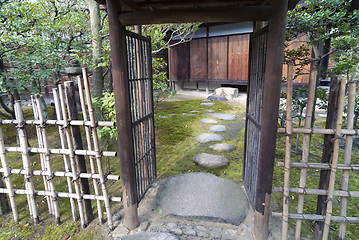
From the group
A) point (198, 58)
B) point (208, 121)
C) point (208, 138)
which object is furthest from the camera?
point (198, 58)

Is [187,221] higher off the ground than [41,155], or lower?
lower

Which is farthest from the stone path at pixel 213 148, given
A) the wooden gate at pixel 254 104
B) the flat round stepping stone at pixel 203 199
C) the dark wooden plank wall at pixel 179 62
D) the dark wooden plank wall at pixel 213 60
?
the dark wooden plank wall at pixel 179 62

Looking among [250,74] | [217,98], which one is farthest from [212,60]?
[250,74]

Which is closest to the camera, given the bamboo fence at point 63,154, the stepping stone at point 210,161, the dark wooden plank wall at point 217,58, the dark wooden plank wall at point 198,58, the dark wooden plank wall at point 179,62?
the bamboo fence at point 63,154

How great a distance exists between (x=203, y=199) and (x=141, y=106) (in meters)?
1.76

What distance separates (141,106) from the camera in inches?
131

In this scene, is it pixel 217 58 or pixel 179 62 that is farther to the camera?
pixel 179 62

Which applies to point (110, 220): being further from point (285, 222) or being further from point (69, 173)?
point (285, 222)

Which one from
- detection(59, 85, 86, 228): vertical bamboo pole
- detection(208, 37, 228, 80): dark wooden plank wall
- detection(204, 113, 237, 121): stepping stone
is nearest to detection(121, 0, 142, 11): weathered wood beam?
detection(59, 85, 86, 228): vertical bamboo pole

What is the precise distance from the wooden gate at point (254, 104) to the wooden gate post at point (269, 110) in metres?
0.30

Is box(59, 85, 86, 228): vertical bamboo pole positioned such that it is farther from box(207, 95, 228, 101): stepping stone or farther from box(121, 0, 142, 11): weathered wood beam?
box(207, 95, 228, 101): stepping stone

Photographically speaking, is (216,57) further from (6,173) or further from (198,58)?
(6,173)

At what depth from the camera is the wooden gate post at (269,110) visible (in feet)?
7.16

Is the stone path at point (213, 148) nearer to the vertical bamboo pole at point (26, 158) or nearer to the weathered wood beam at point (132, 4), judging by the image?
the vertical bamboo pole at point (26, 158)
